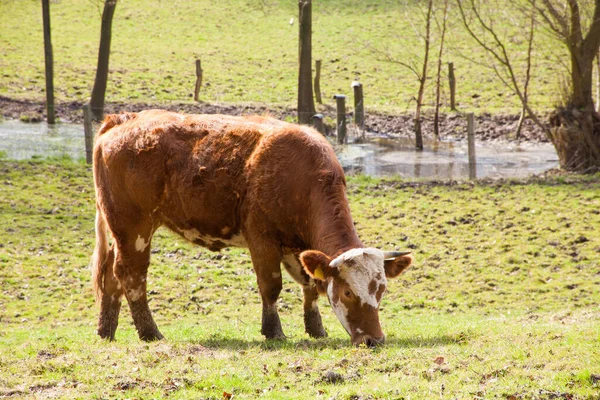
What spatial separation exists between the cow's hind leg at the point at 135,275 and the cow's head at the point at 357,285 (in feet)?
8.13

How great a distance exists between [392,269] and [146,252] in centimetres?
316

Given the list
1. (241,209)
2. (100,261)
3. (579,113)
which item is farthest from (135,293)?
(579,113)

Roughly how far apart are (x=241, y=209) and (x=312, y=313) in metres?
1.58

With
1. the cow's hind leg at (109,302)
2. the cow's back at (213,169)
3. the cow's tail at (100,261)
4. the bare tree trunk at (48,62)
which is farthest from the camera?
the bare tree trunk at (48,62)

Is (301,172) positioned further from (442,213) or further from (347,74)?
(347,74)

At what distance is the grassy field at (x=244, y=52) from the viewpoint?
112 ft

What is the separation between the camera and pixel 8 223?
637 inches

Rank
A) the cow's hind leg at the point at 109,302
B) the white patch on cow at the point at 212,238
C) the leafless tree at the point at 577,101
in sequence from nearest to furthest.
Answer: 1. the white patch on cow at the point at 212,238
2. the cow's hind leg at the point at 109,302
3. the leafless tree at the point at 577,101

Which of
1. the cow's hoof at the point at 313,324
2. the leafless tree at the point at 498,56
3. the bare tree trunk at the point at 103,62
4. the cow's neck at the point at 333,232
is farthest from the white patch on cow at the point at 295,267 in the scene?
the bare tree trunk at the point at 103,62

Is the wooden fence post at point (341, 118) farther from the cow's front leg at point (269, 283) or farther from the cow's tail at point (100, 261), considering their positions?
the cow's front leg at point (269, 283)

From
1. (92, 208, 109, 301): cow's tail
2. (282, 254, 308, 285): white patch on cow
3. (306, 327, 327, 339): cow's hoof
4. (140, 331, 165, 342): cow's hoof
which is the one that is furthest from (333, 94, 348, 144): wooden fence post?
(140, 331, 165, 342): cow's hoof

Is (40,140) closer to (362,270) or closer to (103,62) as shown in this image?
(103,62)

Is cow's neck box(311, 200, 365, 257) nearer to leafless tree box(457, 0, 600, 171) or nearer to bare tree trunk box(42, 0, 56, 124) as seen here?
leafless tree box(457, 0, 600, 171)

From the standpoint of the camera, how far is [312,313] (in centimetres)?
980
